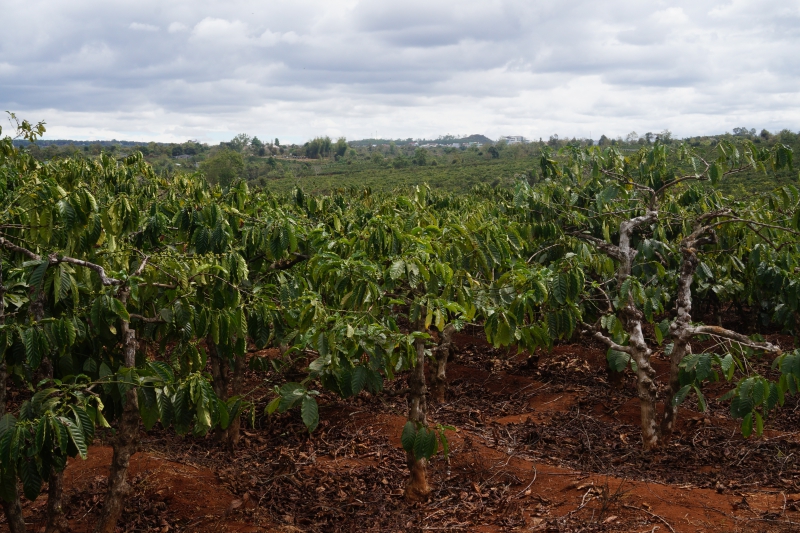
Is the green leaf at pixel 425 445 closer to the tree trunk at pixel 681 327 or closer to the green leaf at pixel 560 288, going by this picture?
the green leaf at pixel 560 288

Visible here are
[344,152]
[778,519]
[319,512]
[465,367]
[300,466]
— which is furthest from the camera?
[344,152]

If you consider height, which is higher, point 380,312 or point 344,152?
point 344,152

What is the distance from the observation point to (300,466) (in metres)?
5.72

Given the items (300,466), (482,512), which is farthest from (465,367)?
(482,512)

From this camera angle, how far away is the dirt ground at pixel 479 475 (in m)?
4.32

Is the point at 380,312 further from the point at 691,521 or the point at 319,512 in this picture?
the point at 691,521

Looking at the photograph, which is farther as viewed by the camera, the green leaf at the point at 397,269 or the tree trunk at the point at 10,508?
the green leaf at the point at 397,269

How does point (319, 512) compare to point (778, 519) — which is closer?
point (778, 519)

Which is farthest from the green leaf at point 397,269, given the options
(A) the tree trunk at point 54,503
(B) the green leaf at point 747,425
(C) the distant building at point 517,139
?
(C) the distant building at point 517,139

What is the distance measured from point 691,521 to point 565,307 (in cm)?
152

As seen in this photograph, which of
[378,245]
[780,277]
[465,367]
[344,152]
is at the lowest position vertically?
[465,367]

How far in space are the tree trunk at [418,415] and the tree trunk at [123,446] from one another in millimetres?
1805

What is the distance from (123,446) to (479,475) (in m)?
2.82

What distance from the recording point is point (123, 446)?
3312 millimetres
